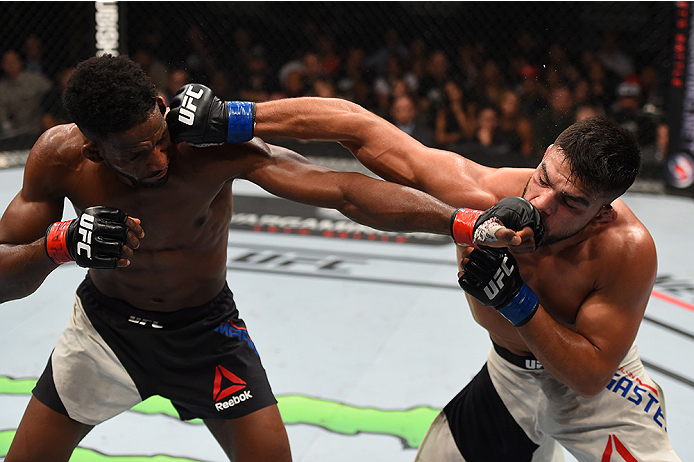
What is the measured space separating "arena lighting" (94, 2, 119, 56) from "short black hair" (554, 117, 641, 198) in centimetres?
510

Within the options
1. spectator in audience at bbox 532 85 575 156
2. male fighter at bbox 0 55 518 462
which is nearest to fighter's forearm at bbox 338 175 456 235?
male fighter at bbox 0 55 518 462

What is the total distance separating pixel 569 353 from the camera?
5.68 feet

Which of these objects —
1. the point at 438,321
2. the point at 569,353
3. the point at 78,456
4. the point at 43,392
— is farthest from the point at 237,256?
the point at 569,353

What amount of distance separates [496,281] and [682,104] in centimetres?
552

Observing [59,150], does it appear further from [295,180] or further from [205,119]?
[295,180]

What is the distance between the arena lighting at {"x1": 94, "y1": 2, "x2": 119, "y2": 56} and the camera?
19.5 feet

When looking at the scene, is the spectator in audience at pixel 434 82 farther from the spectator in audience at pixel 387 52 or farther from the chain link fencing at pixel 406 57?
the spectator in audience at pixel 387 52

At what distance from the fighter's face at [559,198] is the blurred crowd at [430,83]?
432 cm

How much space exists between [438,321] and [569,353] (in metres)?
2.06

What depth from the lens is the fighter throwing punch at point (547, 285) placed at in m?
1.64

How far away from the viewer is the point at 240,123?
1.81 m

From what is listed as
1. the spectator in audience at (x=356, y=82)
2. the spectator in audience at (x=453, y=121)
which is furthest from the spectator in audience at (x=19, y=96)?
the spectator in audience at (x=453, y=121)

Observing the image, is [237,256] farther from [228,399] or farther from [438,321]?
[228,399]

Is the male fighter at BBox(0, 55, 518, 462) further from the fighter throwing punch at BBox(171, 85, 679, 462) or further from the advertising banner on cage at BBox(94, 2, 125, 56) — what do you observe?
the advertising banner on cage at BBox(94, 2, 125, 56)
